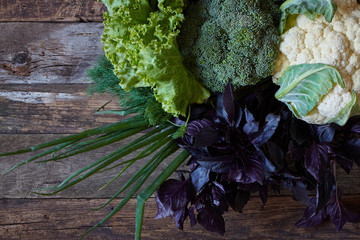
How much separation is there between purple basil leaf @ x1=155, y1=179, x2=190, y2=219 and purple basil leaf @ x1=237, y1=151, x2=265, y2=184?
0.55ft

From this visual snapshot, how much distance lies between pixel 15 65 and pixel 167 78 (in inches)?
25.4

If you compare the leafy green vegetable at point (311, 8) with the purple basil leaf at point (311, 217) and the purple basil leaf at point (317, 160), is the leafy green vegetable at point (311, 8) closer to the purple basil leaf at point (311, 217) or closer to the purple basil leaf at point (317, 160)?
the purple basil leaf at point (317, 160)

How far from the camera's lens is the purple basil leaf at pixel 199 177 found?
34.8 inches

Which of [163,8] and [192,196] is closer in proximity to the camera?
[163,8]

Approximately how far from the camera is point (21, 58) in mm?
1135

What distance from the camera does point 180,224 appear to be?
37.0 inches

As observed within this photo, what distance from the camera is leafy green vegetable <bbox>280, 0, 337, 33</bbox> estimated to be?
739 millimetres

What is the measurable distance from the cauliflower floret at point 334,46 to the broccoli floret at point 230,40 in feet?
0.17

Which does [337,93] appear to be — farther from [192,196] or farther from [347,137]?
[192,196]

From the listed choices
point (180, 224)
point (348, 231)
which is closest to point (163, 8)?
point (180, 224)

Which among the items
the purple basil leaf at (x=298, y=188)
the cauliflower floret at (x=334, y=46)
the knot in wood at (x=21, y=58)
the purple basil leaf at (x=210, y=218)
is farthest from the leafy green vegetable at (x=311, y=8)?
the knot in wood at (x=21, y=58)

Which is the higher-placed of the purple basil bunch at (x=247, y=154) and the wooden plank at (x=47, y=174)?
the purple basil bunch at (x=247, y=154)

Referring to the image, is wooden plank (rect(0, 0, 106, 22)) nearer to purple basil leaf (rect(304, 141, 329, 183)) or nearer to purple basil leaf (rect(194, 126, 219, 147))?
purple basil leaf (rect(194, 126, 219, 147))

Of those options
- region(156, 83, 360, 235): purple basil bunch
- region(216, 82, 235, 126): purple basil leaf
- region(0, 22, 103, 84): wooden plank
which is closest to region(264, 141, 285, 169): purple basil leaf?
region(156, 83, 360, 235): purple basil bunch
